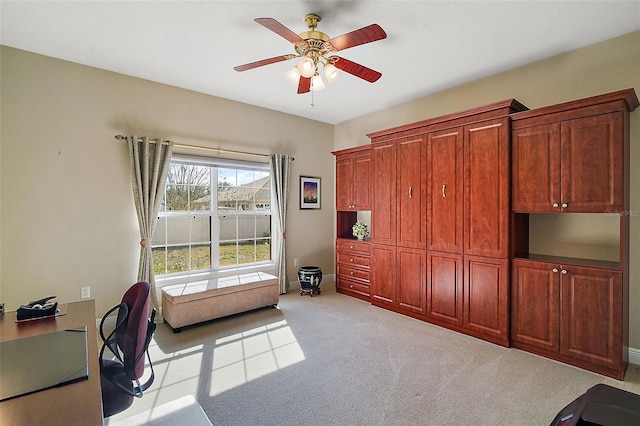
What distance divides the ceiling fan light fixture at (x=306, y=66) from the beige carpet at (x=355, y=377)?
2459 mm

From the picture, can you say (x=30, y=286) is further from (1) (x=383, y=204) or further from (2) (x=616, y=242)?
(2) (x=616, y=242)

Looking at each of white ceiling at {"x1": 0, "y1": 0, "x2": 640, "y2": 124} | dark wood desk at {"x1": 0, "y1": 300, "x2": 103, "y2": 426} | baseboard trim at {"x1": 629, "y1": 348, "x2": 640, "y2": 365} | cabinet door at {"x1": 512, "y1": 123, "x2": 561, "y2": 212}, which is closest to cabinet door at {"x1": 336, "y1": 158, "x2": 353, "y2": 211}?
white ceiling at {"x1": 0, "y1": 0, "x2": 640, "y2": 124}

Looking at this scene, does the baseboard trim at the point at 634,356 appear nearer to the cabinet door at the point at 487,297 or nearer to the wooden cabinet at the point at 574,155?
the cabinet door at the point at 487,297

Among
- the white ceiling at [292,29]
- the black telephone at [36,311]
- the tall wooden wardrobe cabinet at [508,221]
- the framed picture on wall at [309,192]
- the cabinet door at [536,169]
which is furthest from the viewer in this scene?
the framed picture on wall at [309,192]

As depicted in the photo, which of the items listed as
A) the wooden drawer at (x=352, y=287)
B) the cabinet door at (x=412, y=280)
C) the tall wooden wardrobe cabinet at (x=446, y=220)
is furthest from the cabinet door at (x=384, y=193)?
the wooden drawer at (x=352, y=287)

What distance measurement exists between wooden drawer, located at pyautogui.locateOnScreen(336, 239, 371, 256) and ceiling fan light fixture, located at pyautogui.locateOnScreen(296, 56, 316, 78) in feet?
8.83

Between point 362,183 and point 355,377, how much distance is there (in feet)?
9.42

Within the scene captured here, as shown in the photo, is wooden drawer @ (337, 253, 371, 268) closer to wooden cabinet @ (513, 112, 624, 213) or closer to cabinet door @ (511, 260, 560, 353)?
cabinet door @ (511, 260, 560, 353)

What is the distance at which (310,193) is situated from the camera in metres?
5.39

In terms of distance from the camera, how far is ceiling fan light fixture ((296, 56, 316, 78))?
2.45 m

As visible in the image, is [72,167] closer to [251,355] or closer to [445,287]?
[251,355]

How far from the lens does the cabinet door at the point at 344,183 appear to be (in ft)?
16.1

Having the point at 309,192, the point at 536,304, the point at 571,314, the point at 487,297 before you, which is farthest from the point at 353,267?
the point at 571,314

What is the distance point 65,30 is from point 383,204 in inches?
146
